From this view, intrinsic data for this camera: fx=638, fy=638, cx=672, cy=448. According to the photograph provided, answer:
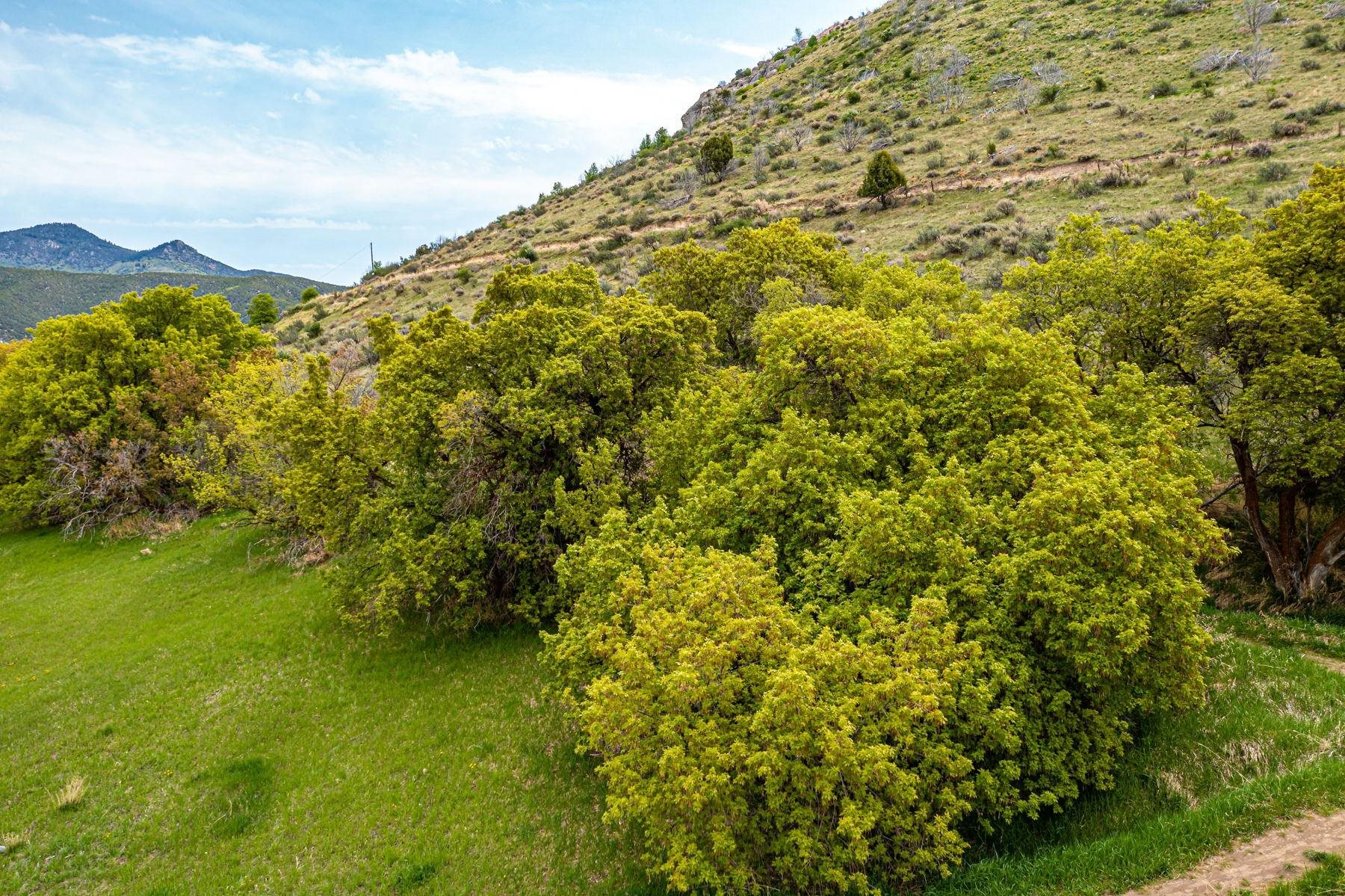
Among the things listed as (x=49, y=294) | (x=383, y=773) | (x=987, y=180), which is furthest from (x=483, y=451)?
(x=49, y=294)

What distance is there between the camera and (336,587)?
68.9 feet

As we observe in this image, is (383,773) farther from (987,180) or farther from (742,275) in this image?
(987,180)

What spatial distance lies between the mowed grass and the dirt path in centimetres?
839

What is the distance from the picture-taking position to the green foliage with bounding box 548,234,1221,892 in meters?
9.33

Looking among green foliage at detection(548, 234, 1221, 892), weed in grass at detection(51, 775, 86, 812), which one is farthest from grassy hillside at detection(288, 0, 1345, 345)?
weed in grass at detection(51, 775, 86, 812)

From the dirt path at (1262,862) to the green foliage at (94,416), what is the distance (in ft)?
143

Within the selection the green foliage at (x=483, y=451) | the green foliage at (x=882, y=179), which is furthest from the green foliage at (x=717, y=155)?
the green foliage at (x=483, y=451)

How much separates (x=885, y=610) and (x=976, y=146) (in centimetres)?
6091

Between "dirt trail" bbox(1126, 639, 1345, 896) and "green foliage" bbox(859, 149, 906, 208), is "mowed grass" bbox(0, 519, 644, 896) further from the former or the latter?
"green foliage" bbox(859, 149, 906, 208)

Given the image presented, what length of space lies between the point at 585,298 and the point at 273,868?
18.3m

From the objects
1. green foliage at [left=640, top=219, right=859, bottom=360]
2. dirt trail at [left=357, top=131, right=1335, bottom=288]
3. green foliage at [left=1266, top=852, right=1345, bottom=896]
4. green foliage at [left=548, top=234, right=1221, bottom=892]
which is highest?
dirt trail at [left=357, top=131, right=1335, bottom=288]

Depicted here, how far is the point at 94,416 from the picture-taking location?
118 feet

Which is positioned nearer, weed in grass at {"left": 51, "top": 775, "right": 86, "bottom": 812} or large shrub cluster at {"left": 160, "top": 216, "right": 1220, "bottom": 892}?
large shrub cluster at {"left": 160, "top": 216, "right": 1220, "bottom": 892}

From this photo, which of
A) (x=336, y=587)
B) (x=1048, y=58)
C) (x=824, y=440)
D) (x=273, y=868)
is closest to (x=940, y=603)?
(x=824, y=440)
